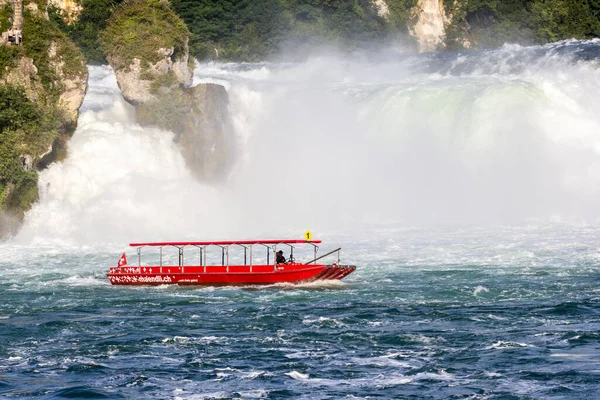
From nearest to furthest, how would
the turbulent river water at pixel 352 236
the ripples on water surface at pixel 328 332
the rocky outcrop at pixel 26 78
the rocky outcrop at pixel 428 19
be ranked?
the ripples on water surface at pixel 328 332 → the turbulent river water at pixel 352 236 → the rocky outcrop at pixel 26 78 → the rocky outcrop at pixel 428 19

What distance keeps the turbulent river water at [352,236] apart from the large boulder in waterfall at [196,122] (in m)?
0.86

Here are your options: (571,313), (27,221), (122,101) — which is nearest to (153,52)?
(122,101)

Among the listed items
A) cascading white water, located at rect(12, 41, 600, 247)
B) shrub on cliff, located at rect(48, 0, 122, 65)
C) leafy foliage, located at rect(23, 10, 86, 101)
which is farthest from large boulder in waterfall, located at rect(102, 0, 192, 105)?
shrub on cliff, located at rect(48, 0, 122, 65)

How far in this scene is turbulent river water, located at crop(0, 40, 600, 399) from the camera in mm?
34406

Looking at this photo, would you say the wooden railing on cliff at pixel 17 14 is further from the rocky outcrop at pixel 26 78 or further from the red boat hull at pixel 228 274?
the red boat hull at pixel 228 274

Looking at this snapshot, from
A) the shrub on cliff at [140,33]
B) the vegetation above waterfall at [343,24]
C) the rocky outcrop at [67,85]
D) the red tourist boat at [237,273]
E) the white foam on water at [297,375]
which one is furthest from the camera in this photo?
the vegetation above waterfall at [343,24]

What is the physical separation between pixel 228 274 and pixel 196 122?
27334mm

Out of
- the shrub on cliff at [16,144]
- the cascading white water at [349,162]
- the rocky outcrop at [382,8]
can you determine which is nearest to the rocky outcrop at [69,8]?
the cascading white water at [349,162]

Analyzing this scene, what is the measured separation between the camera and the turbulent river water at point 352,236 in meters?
34.4

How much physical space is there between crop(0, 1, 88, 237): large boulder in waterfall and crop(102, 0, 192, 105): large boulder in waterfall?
13.5ft

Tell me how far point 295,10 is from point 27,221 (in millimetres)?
69509

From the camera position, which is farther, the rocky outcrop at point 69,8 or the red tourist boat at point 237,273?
the rocky outcrop at point 69,8

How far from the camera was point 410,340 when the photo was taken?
37.6 metres

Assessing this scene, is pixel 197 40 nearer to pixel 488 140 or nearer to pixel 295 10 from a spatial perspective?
pixel 295 10
